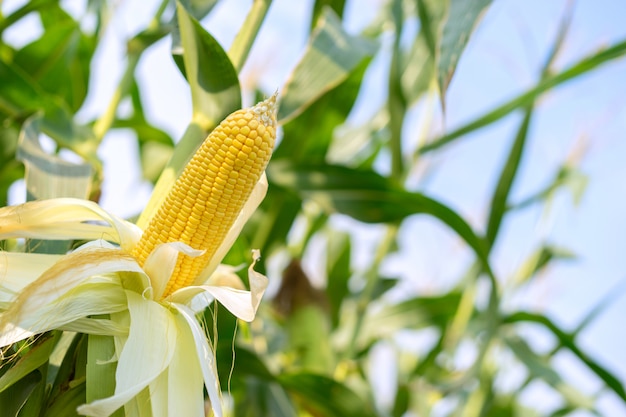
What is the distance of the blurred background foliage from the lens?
0.51 metres

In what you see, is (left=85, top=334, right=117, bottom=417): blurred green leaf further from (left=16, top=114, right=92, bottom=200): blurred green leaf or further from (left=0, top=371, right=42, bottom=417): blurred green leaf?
(left=16, top=114, right=92, bottom=200): blurred green leaf

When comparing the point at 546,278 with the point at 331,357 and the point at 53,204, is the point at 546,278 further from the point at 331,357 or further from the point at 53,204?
the point at 53,204

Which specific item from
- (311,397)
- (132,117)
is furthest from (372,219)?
(132,117)

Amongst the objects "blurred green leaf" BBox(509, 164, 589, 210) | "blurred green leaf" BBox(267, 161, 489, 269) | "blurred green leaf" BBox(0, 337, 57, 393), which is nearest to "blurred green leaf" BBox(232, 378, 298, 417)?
"blurred green leaf" BBox(267, 161, 489, 269)

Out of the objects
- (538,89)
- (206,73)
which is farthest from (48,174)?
(538,89)

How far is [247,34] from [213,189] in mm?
217

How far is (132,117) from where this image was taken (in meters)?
1.14

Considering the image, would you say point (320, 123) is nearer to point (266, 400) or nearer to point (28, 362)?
point (266, 400)

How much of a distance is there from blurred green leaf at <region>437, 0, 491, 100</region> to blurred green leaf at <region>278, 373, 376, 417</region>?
16.7 inches

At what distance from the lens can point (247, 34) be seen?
0.56 meters

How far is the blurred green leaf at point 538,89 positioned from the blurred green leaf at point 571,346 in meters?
0.32

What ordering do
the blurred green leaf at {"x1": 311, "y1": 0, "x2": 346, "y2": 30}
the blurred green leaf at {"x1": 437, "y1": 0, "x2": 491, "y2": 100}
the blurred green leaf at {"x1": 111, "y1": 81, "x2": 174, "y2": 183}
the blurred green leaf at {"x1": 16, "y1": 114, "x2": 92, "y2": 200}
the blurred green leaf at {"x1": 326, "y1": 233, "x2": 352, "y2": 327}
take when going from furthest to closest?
the blurred green leaf at {"x1": 326, "y1": 233, "x2": 352, "y2": 327}, the blurred green leaf at {"x1": 111, "y1": 81, "x2": 174, "y2": 183}, the blurred green leaf at {"x1": 311, "y1": 0, "x2": 346, "y2": 30}, the blurred green leaf at {"x1": 16, "y1": 114, "x2": 92, "y2": 200}, the blurred green leaf at {"x1": 437, "y1": 0, "x2": 491, "y2": 100}

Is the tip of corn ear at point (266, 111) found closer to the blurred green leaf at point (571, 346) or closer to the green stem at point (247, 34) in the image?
the green stem at point (247, 34)

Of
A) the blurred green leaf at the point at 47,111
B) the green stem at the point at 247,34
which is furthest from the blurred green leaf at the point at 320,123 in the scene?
the green stem at the point at 247,34
